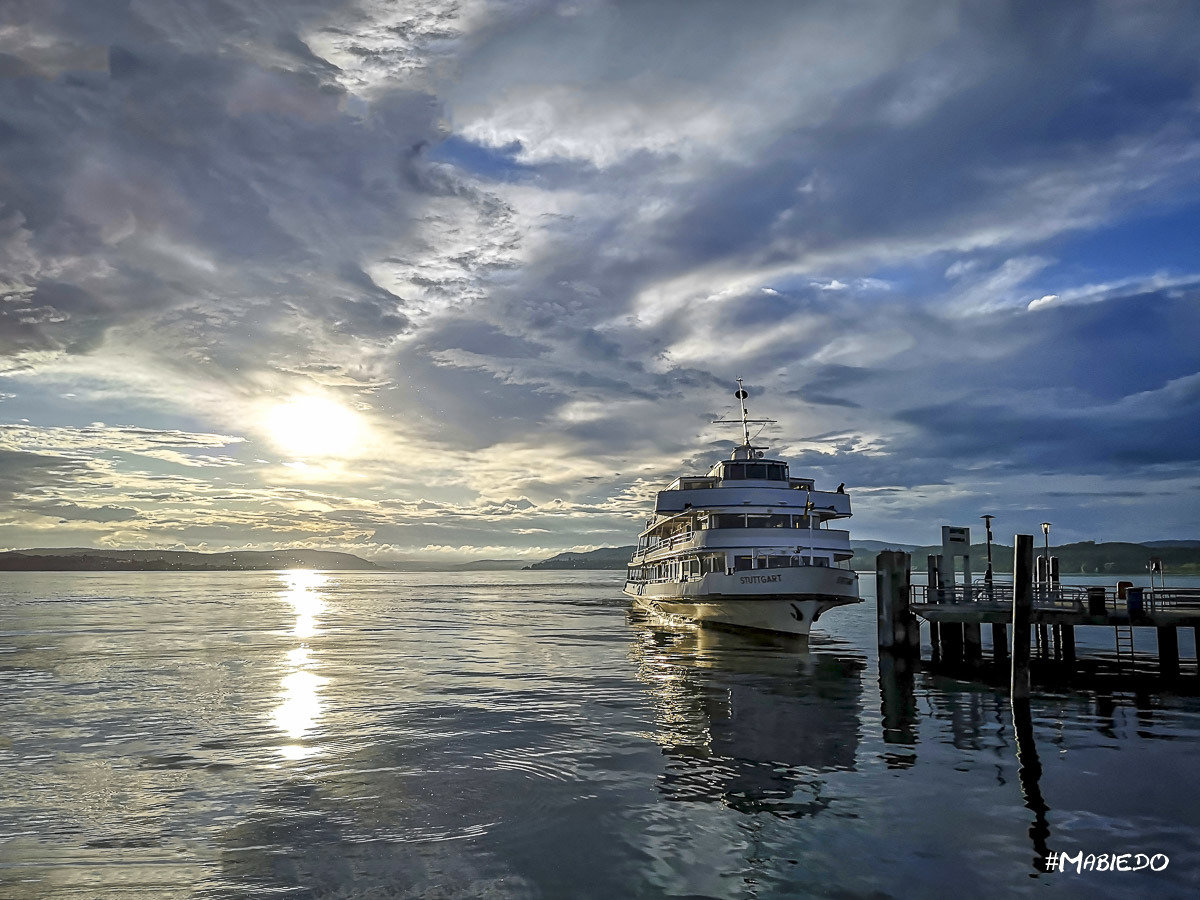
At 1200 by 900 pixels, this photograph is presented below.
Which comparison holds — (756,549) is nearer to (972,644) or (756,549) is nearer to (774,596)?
(774,596)

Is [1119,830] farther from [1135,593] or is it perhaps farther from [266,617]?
[266,617]

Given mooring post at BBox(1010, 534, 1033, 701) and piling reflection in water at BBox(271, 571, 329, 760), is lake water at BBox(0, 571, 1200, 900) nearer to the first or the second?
piling reflection in water at BBox(271, 571, 329, 760)

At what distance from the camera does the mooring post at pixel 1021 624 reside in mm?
23281

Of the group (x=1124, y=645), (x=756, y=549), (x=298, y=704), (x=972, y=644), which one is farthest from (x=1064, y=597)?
(x=298, y=704)

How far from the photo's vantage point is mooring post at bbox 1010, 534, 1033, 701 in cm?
2328

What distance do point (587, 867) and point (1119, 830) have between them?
27.1 feet

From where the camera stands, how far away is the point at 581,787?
14.4 m

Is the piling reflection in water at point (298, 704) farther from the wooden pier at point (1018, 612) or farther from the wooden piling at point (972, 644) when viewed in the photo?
the wooden piling at point (972, 644)

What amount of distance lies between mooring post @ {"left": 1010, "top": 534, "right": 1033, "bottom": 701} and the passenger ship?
48.8 feet

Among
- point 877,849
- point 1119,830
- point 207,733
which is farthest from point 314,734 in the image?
point 1119,830

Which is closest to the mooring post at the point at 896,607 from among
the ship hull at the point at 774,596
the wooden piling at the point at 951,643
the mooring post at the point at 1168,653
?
the wooden piling at the point at 951,643

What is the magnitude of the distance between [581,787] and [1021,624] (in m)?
15.8

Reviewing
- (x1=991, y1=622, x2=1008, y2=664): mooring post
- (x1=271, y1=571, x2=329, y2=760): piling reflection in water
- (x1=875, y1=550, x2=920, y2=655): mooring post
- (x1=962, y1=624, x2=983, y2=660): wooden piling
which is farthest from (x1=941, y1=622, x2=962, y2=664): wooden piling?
(x1=271, y1=571, x2=329, y2=760): piling reflection in water

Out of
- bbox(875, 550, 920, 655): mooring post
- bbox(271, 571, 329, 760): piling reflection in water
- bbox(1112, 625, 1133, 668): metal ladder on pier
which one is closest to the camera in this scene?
bbox(271, 571, 329, 760): piling reflection in water
